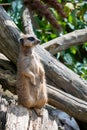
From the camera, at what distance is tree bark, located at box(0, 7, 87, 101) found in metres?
2.84

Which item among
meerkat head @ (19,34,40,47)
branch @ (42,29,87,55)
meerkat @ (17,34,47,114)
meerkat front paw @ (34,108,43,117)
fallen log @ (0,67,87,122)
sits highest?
meerkat head @ (19,34,40,47)

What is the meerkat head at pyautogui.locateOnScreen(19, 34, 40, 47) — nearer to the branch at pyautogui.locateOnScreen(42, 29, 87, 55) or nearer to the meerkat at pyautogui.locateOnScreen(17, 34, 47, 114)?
the meerkat at pyautogui.locateOnScreen(17, 34, 47, 114)

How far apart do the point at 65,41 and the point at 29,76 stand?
5.41 ft

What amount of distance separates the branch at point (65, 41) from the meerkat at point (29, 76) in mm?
1332

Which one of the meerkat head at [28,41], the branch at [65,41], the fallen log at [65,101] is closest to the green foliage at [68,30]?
the branch at [65,41]

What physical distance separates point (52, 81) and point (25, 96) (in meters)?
0.93

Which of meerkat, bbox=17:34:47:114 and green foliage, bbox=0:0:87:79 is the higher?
meerkat, bbox=17:34:47:114

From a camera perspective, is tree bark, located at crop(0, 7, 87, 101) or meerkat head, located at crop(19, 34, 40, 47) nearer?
meerkat head, located at crop(19, 34, 40, 47)

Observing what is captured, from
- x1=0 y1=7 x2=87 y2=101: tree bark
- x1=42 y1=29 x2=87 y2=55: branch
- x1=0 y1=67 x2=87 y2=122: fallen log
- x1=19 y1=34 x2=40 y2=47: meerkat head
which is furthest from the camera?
x1=42 y1=29 x2=87 y2=55: branch

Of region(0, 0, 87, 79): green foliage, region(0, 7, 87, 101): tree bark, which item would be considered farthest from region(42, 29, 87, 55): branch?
region(0, 7, 87, 101): tree bark

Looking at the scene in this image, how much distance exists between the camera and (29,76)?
1.94 m

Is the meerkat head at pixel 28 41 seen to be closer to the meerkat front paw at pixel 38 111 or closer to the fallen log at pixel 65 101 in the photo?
the meerkat front paw at pixel 38 111

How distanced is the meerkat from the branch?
4.37ft

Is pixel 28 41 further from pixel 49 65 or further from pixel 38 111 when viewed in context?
pixel 49 65
